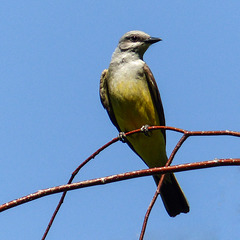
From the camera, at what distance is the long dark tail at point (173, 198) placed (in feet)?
22.8

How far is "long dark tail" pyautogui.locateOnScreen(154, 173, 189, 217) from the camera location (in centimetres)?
696

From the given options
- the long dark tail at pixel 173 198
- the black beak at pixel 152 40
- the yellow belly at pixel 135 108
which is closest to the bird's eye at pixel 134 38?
the black beak at pixel 152 40

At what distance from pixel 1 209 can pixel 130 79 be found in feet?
16.6

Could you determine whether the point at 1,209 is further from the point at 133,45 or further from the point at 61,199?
the point at 133,45

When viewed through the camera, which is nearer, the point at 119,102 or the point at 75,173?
the point at 75,173

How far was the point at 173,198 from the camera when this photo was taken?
7.16 m

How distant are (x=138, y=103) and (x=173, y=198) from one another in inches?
62.2

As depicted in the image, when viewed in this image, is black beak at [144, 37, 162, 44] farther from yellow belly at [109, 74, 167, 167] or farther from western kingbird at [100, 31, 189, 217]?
yellow belly at [109, 74, 167, 167]

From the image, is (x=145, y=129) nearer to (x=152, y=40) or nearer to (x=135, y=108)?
(x=135, y=108)

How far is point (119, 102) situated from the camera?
701 cm

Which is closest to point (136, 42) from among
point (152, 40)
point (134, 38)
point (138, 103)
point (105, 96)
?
point (134, 38)

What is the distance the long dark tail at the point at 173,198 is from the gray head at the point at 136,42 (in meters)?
2.17

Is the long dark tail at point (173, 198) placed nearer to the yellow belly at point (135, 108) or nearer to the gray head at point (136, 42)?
the yellow belly at point (135, 108)

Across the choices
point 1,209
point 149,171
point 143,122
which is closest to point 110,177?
point 149,171
